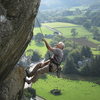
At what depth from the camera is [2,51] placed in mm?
8422

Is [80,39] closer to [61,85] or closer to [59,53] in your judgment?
[61,85]

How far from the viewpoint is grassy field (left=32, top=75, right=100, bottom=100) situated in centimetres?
5744

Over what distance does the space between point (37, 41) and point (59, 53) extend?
96031mm

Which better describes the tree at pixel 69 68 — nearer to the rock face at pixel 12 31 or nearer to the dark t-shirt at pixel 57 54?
the dark t-shirt at pixel 57 54

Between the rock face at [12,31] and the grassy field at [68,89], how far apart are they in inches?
1748

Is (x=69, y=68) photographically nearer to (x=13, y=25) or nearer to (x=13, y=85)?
(x=13, y=85)

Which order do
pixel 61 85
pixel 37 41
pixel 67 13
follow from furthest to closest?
pixel 67 13
pixel 37 41
pixel 61 85

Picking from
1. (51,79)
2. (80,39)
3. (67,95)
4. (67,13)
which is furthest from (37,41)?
(67,13)

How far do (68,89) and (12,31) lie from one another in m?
56.2

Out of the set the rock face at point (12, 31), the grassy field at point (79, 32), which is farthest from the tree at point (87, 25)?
the rock face at point (12, 31)

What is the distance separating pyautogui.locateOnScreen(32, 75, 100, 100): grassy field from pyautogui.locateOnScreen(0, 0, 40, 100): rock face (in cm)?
4441

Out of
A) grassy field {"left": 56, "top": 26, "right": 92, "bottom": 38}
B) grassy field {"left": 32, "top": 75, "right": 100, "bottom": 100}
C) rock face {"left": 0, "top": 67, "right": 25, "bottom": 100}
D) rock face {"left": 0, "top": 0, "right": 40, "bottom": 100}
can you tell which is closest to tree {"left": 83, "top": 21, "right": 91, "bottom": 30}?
grassy field {"left": 56, "top": 26, "right": 92, "bottom": 38}

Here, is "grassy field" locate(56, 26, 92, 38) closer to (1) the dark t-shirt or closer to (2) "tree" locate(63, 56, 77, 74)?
(2) "tree" locate(63, 56, 77, 74)

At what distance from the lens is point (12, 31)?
331 inches
